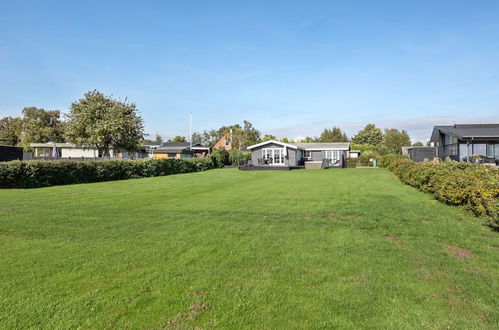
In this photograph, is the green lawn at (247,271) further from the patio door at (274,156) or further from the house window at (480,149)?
the patio door at (274,156)

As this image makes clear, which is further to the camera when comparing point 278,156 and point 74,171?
point 278,156

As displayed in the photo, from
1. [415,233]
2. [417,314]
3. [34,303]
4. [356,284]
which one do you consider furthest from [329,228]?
[34,303]

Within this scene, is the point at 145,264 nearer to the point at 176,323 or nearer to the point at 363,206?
the point at 176,323

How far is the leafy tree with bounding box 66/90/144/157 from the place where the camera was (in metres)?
31.4

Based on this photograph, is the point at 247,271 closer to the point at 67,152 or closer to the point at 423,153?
the point at 423,153

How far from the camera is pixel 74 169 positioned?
17.9 m

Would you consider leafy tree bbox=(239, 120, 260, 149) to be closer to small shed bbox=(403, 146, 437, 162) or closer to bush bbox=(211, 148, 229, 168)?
bush bbox=(211, 148, 229, 168)

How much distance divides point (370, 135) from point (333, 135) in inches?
364

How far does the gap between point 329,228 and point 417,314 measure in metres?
3.43

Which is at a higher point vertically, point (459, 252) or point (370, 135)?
point (370, 135)

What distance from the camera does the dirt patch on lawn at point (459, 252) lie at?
16.0 feet

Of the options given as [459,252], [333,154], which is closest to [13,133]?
[333,154]

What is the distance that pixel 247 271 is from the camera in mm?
4176

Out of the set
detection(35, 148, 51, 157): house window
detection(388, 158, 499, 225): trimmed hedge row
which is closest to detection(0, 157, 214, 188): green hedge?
detection(388, 158, 499, 225): trimmed hedge row
